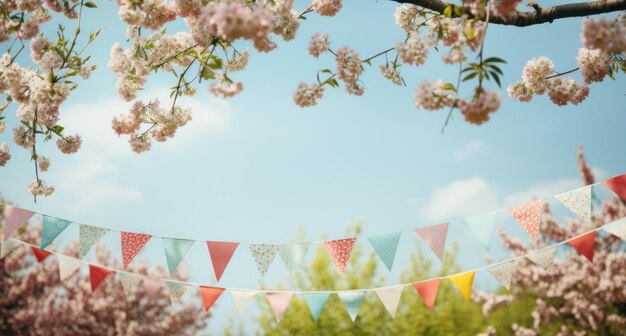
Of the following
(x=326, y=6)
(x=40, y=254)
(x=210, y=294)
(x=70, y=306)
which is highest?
(x=70, y=306)

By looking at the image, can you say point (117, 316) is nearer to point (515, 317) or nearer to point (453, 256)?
point (453, 256)

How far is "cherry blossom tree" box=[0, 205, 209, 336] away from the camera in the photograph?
14570 millimetres

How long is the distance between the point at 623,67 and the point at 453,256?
1511 cm

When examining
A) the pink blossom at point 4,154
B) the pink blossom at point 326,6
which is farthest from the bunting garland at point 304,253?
the pink blossom at point 326,6

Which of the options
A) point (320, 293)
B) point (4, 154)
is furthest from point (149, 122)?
point (320, 293)

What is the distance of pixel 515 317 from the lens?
1753 centimetres

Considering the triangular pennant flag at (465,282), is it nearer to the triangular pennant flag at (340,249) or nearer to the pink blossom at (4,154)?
the triangular pennant flag at (340,249)

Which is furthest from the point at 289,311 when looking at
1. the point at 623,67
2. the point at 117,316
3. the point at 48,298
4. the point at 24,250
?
the point at 623,67

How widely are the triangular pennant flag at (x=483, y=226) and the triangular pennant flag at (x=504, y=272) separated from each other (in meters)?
0.31

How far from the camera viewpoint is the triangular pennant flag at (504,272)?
15.3 ft

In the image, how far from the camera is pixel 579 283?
394 inches

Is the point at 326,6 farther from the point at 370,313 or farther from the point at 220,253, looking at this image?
the point at 370,313

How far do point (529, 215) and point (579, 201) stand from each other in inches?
16.6

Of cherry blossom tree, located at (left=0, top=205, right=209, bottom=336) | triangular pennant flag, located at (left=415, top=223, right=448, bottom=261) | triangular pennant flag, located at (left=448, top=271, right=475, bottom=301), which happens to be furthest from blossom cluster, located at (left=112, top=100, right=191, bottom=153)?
cherry blossom tree, located at (left=0, top=205, right=209, bottom=336)
